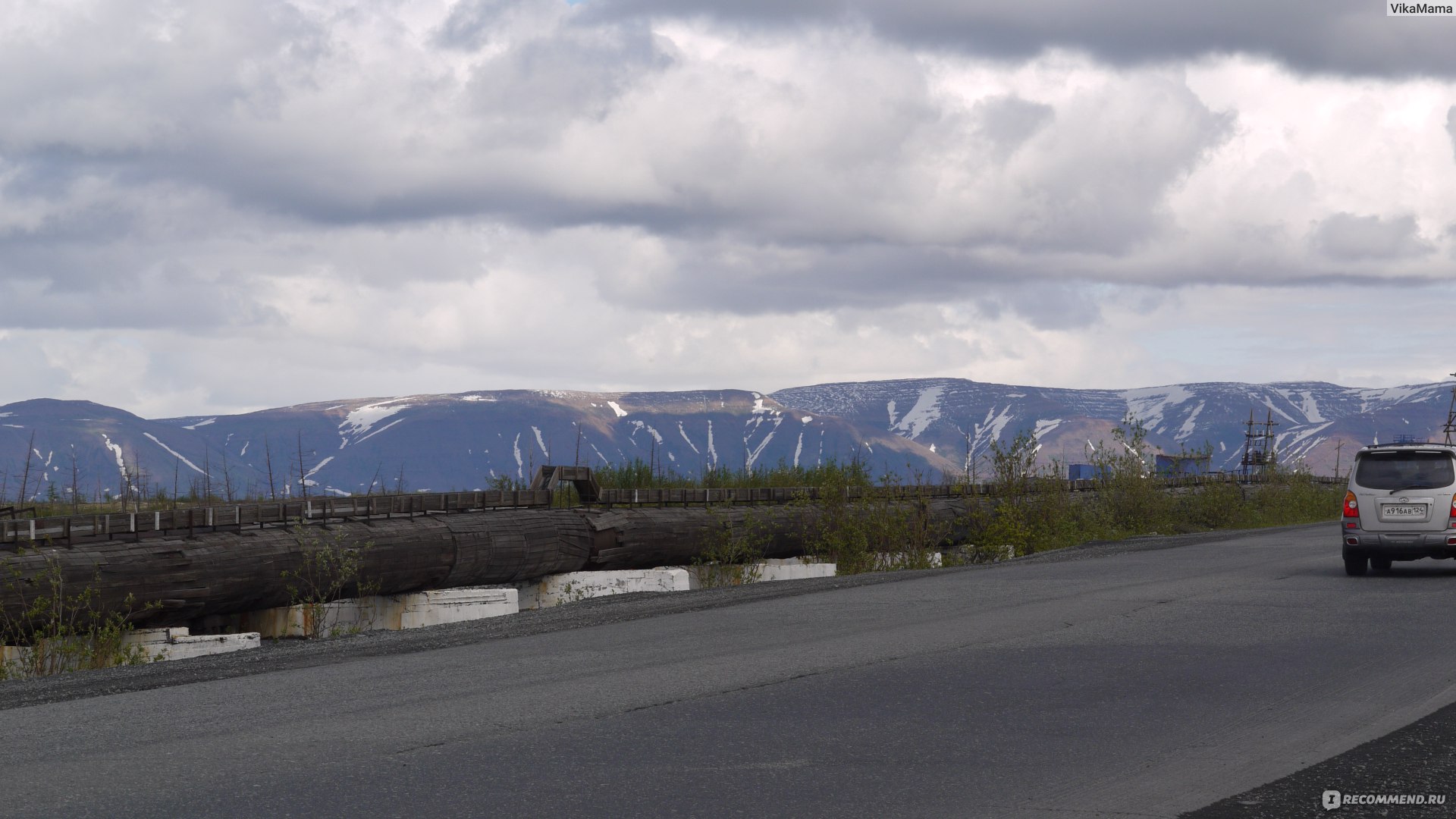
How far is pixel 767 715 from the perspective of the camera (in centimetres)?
909

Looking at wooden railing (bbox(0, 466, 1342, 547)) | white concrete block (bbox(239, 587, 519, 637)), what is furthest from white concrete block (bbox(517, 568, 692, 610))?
wooden railing (bbox(0, 466, 1342, 547))

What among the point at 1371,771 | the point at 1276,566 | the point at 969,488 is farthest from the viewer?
the point at 969,488

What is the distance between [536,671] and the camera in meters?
11.1

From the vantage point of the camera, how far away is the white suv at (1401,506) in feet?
62.8

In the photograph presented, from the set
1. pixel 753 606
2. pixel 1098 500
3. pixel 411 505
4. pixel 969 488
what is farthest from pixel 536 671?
pixel 1098 500

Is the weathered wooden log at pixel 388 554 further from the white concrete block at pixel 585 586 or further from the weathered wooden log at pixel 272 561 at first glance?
the white concrete block at pixel 585 586

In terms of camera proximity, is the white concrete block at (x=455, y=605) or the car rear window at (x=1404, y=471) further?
the car rear window at (x=1404, y=471)

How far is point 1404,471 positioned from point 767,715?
1429 cm

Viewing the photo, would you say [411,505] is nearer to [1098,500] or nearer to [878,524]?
[878,524]

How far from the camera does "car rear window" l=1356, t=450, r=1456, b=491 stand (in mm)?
19344

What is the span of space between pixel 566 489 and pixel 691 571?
256cm

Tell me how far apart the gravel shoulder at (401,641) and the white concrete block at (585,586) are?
3.29 feet

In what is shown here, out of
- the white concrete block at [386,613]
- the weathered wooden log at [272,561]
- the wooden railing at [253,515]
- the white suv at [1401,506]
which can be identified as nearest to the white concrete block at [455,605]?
the white concrete block at [386,613]

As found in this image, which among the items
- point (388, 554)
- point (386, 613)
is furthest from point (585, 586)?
point (388, 554)
